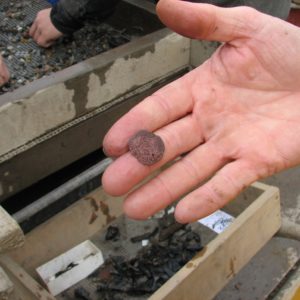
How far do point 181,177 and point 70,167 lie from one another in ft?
5.69

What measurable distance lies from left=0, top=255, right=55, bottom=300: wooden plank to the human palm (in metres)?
0.57

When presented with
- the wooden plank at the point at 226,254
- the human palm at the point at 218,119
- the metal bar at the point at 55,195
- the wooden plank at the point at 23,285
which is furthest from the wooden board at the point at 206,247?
the human palm at the point at 218,119

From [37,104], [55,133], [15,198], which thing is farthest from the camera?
[15,198]

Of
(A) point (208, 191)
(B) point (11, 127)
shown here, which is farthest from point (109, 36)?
(A) point (208, 191)

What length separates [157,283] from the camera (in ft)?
7.42

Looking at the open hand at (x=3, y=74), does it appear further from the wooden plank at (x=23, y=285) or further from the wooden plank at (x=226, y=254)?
the wooden plank at (x=226, y=254)

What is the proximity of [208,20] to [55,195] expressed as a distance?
130cm

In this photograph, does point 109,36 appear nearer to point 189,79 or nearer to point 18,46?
point 18,46

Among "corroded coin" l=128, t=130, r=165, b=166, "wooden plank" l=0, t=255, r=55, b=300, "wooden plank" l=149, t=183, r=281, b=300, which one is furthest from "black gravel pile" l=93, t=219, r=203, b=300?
"corroded coin" l=128, t=130, r=165, b=166

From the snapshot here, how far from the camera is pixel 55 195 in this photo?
2346 mm

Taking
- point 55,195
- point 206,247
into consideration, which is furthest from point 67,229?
point 206,247

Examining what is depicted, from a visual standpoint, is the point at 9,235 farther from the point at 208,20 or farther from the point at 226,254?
the point at 226,254

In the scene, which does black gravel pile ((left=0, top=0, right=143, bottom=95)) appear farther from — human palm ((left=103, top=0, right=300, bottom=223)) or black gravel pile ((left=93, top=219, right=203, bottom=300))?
human palm ((left=103, top=0, right=300, bottom=223))

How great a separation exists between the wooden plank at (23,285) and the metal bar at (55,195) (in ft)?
1.33
